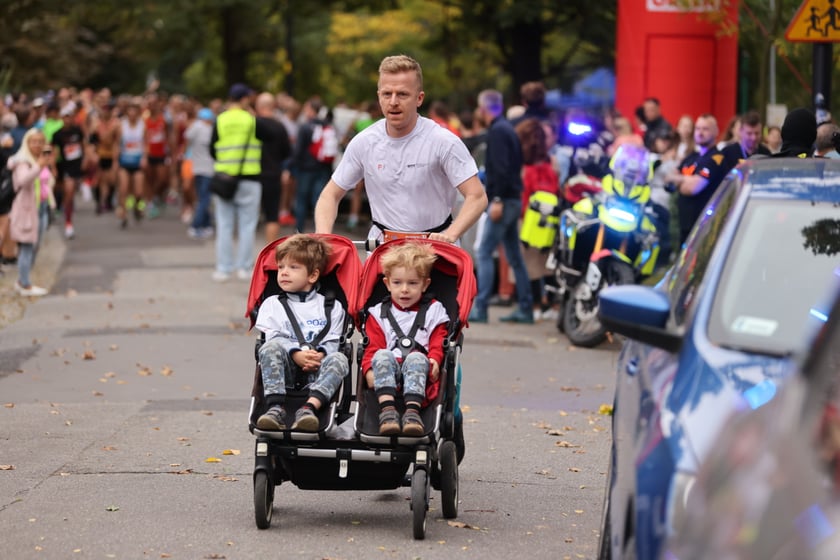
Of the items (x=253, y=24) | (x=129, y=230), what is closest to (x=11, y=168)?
(x=129, y=230)

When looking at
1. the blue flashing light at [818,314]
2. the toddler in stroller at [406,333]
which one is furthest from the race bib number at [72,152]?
the blue flashing light at [818,314]

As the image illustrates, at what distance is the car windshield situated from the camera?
480cm

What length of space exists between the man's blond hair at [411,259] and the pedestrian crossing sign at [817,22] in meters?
5.81

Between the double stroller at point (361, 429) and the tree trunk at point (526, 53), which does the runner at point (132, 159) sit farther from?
the double stroller at point (361, 429)

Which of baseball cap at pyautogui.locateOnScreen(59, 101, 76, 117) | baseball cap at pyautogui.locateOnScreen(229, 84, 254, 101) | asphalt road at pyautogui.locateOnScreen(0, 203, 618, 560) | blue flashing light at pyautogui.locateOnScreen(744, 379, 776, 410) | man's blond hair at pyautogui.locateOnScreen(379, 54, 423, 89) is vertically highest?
man's blond hair at pyautogui.locateOnScreen(379, 54, 423, 89)

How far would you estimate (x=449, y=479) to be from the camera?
7.00 m

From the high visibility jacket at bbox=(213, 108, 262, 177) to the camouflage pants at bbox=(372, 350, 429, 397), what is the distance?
37.1 ft

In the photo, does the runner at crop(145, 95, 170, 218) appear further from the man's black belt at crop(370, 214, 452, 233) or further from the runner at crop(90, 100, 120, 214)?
the man's black belt at crop(370, 214, 452, 233)

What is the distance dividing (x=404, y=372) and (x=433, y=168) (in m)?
1.20

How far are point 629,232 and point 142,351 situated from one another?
13.9ft

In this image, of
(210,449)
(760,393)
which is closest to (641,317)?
(760,393)

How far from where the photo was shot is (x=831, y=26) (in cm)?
1192

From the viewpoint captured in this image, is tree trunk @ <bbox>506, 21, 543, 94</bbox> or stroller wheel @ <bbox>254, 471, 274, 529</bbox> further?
tree trunk @ <bbox>506, 21, 543, 94</bbox>

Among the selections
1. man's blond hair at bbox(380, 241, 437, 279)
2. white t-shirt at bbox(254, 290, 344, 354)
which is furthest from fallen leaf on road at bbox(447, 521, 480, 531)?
man's blond hair at bbox(380, 241, 437, 279)
